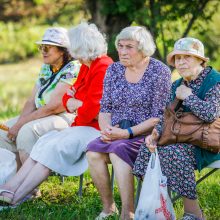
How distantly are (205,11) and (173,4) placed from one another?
1.63ft

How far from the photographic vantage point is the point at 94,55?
5.45 m

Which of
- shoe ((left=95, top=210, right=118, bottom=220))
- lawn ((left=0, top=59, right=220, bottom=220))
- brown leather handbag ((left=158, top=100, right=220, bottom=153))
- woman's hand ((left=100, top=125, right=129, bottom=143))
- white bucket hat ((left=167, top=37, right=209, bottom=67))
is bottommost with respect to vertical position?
lawn ((left=0, top=59, right=220, bottom=220))

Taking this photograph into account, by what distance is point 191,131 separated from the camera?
4582 millimetres

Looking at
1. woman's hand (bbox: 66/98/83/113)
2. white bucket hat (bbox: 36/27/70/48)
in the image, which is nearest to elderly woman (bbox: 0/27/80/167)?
white bucket hat (bbox: 36/27/70/48)

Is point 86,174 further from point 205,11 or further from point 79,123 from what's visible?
point 205,11

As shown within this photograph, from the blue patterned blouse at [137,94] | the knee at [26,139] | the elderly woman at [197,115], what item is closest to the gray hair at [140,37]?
the blue patterned blouse at [137,94]

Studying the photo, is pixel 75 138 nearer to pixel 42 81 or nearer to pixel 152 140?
pixel 152 140

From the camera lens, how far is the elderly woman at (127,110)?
4.83 m

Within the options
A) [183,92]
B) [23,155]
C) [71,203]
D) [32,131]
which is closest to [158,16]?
[32,131]

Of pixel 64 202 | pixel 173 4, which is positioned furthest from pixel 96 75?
pixel 173 4

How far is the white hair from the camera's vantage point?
5.41m

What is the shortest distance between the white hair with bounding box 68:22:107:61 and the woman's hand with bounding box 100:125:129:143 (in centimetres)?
75

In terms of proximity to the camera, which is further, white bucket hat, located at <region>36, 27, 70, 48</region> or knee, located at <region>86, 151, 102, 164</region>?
white bucket hat, located at <region>36, 27, 70, 48</region>

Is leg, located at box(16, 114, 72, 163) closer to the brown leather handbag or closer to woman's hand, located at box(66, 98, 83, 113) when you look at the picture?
woman's hand, located at box(66, 98, 83, 113)
